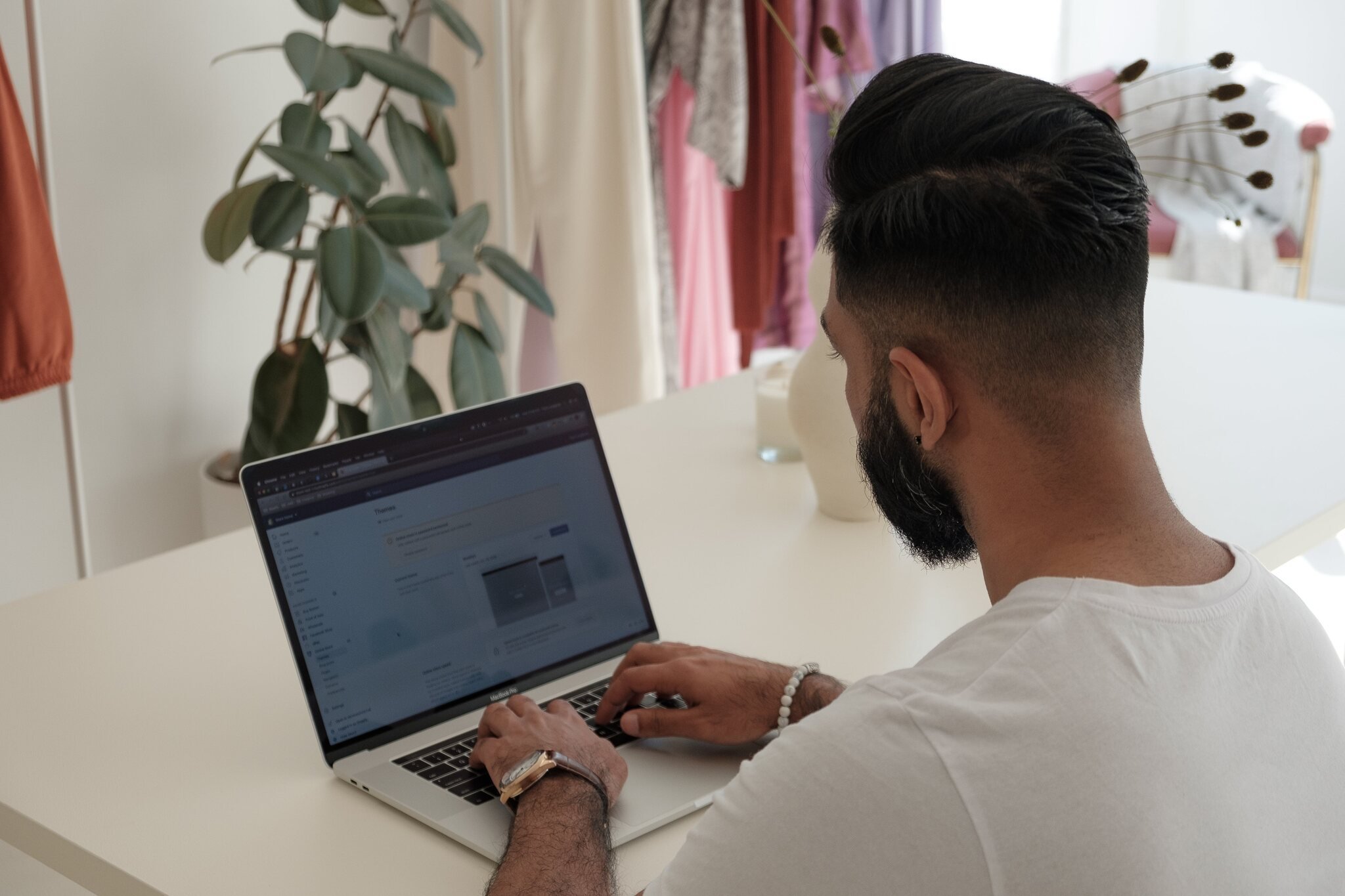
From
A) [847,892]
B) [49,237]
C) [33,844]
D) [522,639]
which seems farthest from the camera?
[49,237]

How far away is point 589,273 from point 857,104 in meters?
2.34

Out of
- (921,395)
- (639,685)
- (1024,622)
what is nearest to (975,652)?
(1024,622)

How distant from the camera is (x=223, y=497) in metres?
2.71

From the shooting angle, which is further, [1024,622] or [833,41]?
[833,41]

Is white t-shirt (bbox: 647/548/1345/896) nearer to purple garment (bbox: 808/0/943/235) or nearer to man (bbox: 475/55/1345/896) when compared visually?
man (bbox: 475/55/1345/896)

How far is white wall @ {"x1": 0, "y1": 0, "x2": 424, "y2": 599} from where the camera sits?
258cm

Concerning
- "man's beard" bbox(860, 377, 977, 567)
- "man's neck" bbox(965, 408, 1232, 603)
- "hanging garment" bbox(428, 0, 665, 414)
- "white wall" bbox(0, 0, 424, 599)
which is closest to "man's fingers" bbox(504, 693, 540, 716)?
"man's beard" bbox(860, 377, 977, 567)

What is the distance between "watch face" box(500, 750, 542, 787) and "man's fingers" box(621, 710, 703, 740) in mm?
116

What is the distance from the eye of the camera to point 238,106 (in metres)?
2.90

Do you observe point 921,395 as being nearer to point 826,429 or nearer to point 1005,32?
point 826,429

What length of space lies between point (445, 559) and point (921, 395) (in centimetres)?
49

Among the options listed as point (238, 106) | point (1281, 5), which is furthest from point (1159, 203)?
point (238, 106)

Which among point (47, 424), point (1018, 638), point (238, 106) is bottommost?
point (47, 424)

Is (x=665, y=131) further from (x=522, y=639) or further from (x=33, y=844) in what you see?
(x=33, y=844)
